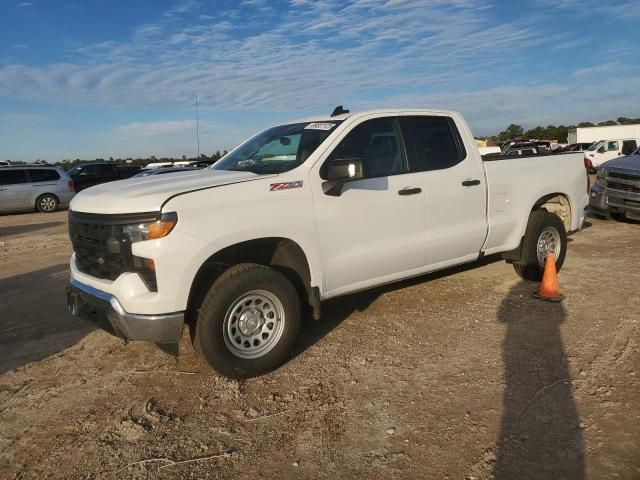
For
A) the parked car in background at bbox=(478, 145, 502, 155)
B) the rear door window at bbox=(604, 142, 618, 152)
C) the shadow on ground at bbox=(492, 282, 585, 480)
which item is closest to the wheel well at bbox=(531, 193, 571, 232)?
the parked car in background at bbox=(478, 145, 502, 155)

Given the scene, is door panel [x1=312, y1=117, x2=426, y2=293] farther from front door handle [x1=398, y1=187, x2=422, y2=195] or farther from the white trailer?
the white trailer

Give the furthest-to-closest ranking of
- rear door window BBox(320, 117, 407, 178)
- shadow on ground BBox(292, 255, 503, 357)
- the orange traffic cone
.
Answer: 1. the orange traffic cone
2. shadow on ground BBox(292, 255, 503, 357)
3. rear door window BBox(320, 117, 407, 178)

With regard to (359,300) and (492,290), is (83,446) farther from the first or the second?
(492,290)

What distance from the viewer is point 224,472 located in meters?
2.88

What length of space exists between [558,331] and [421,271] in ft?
4.26

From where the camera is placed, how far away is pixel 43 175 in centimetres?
1819

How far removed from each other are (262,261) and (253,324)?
0.52 meters

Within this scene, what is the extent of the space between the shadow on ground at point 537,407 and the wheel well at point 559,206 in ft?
5.77

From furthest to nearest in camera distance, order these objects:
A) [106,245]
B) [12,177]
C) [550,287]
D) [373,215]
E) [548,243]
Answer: [12,177] < [548,243] < [550,287] < [373,215] < [106,245]

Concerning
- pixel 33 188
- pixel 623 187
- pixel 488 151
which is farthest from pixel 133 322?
pixel 488 151

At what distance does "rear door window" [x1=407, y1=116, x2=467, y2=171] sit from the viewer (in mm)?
4949

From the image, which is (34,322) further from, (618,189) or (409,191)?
(618,189)

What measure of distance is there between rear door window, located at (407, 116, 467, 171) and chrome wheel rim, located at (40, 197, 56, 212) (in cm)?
1675

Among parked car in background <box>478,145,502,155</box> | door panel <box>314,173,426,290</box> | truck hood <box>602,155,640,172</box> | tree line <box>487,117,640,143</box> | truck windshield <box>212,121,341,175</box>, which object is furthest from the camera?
tree line <box>487,117,640,143</box>
